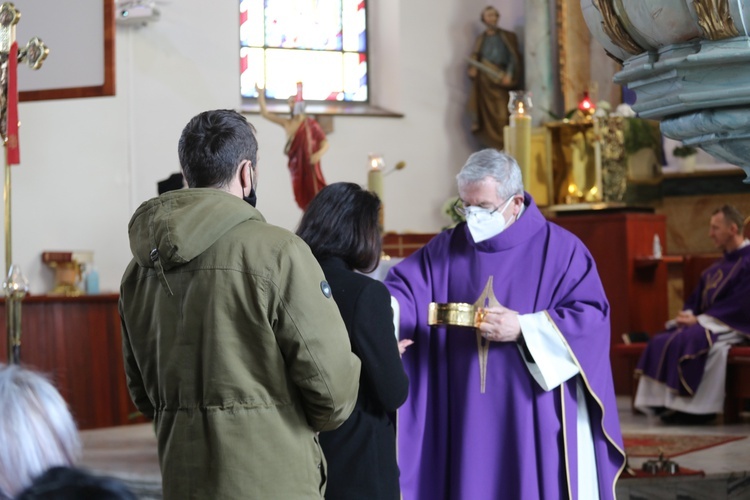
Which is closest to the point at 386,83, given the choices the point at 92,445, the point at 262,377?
Answer: the point at 92,445

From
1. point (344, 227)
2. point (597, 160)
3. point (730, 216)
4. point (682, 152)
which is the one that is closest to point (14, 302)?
point (344, 227)

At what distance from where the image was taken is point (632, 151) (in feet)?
36.0

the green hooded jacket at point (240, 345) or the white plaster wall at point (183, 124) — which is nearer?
the green hooded jacket at point (240, 345)

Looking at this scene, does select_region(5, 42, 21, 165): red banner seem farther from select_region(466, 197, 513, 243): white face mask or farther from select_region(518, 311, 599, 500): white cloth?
select_region(518, 311, 599, 500): white cloth

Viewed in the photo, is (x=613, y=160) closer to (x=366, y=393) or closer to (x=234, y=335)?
(x=366, y=393)

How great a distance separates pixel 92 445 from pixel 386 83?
6.44 metres

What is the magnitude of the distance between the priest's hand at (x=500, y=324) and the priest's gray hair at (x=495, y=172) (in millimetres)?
428

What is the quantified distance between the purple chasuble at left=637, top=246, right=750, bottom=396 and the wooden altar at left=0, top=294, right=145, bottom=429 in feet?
13.4

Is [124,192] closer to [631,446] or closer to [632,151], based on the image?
[632,151]

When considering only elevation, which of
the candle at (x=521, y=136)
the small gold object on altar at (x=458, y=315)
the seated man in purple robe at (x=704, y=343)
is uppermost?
the candle at (x=521, y=136)

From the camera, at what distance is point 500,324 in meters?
3.66

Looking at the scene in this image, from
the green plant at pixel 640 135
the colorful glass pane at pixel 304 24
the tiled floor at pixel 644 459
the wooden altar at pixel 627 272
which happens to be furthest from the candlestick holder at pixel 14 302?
the colorful glass pane at pixel 304 24

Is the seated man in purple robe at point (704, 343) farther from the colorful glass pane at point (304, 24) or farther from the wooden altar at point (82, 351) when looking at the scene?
the colorful glass pane at point (304, 24)

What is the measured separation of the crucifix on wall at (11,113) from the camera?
189 inches
